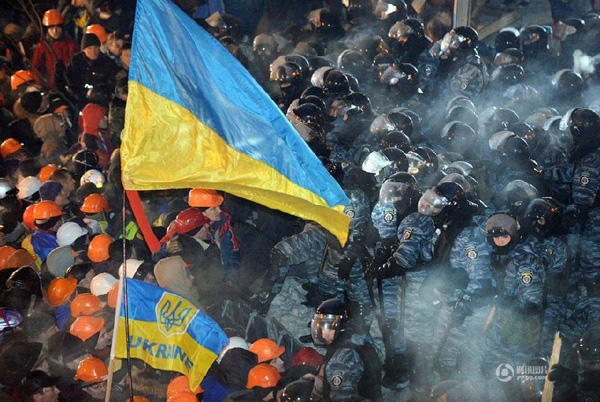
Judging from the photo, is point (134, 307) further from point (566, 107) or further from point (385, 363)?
point (566, 107)

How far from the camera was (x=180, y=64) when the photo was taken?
5207mm

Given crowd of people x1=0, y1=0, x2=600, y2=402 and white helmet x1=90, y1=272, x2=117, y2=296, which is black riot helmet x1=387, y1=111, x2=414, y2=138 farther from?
white helmet x1=90, y1=272, x2=117, y2=296

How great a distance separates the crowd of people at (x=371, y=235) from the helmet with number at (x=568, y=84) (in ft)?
0.07

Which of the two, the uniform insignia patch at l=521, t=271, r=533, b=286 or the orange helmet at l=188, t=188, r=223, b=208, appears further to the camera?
the orange helmet at l=188, t=188, r=223, b=208

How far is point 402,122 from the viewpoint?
9672 mm

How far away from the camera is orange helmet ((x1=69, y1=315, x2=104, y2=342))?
8.13 m

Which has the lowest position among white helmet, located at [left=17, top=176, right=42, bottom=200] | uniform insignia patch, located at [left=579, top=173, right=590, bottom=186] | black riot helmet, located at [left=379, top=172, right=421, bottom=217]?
white helmet, located at [left=17, top=176, right=42, bottom=200]

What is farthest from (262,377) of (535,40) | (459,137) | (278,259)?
(535,40)

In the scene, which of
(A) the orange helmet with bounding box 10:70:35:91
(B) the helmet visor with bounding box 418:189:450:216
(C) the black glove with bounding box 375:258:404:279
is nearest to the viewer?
(B) the helmet visor with bounding box 418:189:450:216

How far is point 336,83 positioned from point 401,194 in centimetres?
246

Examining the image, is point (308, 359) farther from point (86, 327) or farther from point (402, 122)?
point (402, 122)

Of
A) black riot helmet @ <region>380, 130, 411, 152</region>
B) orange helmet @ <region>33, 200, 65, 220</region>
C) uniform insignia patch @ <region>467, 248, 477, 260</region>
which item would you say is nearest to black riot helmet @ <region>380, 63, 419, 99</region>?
black riot helmet @ <region>380, 130, 411, 152</region>

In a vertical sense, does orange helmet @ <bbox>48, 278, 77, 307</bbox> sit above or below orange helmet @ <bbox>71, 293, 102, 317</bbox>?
below

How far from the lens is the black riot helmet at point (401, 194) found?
27.2ft
